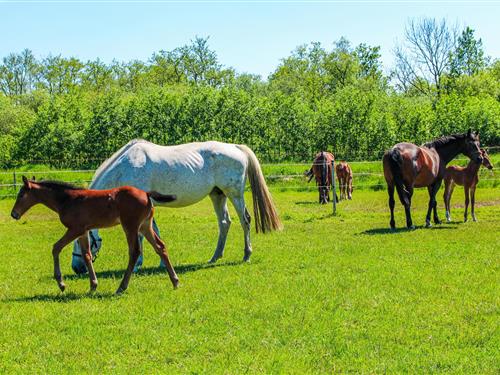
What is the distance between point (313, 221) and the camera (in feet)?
52.2

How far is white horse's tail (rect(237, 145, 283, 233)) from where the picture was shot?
10.7 m

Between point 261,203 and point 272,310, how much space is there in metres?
4.20

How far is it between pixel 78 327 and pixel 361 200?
15.9 meters

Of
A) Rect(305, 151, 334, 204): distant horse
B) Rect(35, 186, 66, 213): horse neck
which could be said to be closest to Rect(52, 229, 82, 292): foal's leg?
Rect(35, 186, 66, 213): horse neck

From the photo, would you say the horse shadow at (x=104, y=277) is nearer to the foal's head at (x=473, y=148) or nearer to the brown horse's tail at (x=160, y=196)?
the brown horse's tail at (x=160, y=196)

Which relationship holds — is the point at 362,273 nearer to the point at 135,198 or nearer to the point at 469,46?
the point at 135,198

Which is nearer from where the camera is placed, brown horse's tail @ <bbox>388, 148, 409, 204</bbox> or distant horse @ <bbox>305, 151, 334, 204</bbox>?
brown horse's tail @ <bbox>388, 148, 409, 204</bbox>

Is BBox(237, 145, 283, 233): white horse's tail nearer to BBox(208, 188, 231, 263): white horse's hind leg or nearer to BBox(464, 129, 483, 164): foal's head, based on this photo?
BBox(208, 188, 231, 263): white horse's hind leg

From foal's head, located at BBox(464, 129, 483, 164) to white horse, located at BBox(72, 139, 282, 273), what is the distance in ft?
21.9

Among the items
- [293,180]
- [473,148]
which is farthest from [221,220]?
[293,180]

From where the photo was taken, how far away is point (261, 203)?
35.4 feet

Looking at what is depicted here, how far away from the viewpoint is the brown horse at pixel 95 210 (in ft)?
25.8

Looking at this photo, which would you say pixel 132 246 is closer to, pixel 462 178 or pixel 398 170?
pixel 398 170

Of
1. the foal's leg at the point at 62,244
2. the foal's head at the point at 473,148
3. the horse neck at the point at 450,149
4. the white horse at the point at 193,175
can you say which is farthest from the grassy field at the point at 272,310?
the horse neck at the point at 450,149
